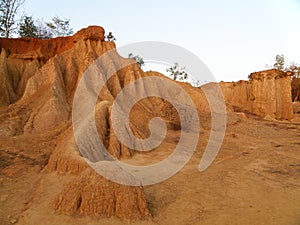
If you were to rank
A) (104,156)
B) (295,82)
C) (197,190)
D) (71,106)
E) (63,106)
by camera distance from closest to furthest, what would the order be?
(197,190) → (104,156) → (63,106) → (71,106) → (295,82)

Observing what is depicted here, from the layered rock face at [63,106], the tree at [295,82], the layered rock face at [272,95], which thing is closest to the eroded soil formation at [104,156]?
the layered rock face at [63,106]

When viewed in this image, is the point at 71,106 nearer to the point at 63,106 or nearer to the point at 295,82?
the point at 63,106

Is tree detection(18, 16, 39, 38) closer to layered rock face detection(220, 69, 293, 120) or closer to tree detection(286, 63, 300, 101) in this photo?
layered rock face detection(220, 69, 293, 120)

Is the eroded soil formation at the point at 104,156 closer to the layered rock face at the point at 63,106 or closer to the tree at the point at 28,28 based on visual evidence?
the layered rock face at the point at 63,106

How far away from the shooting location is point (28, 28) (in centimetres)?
1895

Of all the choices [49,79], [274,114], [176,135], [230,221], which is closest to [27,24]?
[49,79]

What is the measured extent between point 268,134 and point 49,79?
9.20 metres

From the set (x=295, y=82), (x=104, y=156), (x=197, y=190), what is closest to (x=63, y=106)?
(x=104, y=156)

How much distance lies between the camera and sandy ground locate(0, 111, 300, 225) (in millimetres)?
3939

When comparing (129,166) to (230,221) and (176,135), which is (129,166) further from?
(176,135)

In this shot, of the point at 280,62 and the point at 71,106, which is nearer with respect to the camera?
the point at 71,106

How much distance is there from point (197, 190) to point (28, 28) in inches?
732

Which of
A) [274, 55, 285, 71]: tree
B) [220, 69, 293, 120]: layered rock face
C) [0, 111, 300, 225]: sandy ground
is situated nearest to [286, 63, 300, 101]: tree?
[274, 55, 285, 71]: tree

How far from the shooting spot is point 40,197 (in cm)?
450
